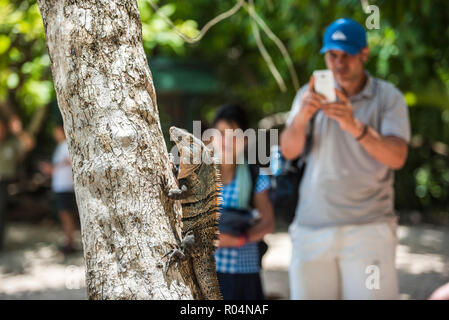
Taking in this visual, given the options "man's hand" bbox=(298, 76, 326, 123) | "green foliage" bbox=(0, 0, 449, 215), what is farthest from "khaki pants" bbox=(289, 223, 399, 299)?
"green foliage" bbox=(0, 0, 449, 215)

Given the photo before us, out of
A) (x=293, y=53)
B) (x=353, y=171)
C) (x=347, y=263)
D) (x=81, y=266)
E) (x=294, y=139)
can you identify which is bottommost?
(x=81, y=266)

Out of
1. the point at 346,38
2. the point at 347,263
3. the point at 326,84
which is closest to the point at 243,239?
the point at 347,263

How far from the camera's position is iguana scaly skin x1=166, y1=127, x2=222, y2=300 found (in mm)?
2385

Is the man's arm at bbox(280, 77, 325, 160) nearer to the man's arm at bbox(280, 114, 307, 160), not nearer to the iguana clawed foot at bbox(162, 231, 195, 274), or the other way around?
the man's arm at bbox(280, 114, 307, 160)

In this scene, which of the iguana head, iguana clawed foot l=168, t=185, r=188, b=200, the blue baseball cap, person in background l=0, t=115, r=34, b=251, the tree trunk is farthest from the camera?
person in background l=0, t=115, r=34, b=251

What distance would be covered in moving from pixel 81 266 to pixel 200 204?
20.8 feet

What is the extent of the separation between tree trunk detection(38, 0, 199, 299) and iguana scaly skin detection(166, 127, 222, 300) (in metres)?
0.27

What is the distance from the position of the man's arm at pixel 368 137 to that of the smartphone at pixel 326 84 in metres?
0.04

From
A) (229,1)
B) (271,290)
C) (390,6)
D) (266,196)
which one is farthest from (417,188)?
(266,196)

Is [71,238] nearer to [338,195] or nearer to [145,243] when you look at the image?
[338,195]

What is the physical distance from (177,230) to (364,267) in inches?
61.1

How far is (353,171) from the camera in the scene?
346cm

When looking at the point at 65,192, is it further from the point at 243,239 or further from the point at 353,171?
the point at 353,171

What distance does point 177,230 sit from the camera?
87.4 inches
